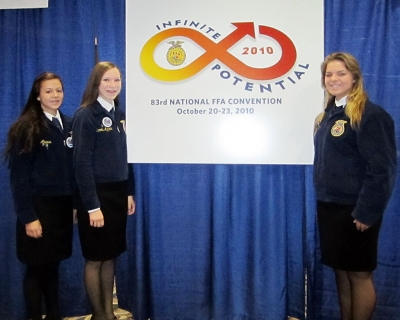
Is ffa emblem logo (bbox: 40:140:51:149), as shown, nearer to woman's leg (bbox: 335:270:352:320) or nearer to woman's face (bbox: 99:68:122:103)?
woman's face (bbox: 99:68:122:103)

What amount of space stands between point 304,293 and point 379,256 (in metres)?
0.50

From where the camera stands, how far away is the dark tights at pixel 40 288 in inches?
80.9

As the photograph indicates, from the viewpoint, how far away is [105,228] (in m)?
2.04

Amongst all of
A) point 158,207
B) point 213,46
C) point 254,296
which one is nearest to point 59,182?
point 158,207

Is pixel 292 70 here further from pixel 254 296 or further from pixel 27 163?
pixel 27 163

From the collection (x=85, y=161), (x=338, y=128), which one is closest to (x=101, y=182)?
(x=85, y=161)

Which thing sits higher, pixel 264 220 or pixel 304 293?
pixel 264 220

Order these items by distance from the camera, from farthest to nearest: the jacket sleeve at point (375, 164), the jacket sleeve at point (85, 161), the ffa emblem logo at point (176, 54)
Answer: the ffa emblem logo at point (176, 54) → the jacket sleeve at point (85, 161) → the jacket sleeve at point (375, 164)

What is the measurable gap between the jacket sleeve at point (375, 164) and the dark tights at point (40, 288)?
5.44 feet

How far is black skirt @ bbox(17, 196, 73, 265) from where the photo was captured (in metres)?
2.00

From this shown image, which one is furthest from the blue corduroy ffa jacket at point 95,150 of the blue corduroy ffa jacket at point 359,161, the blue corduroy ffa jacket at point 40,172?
the blue corduroy ffa jacket at point 359,161

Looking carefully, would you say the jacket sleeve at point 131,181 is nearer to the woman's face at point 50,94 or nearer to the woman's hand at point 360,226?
the woman's face at point 50,94

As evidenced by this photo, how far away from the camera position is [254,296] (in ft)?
7.73

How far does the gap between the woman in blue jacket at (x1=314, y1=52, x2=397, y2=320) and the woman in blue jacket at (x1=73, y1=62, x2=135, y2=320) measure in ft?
3.54
